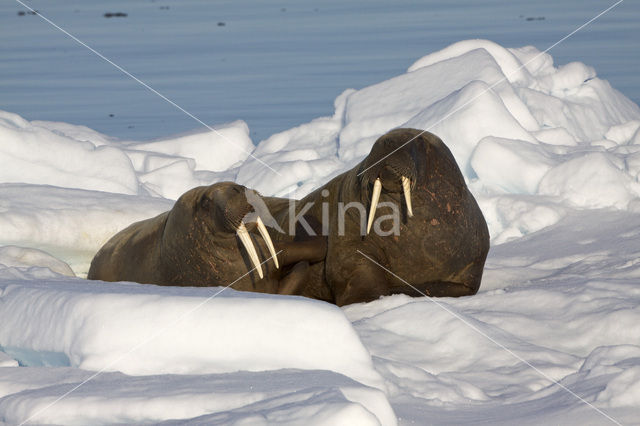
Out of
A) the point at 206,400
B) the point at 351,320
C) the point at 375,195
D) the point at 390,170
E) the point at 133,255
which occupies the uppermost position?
the point at 390,170

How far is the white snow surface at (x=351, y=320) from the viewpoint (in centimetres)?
413

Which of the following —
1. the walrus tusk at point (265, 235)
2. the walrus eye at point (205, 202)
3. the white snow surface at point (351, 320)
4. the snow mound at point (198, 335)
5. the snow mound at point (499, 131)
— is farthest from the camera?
the snow mound at point (499, 131)

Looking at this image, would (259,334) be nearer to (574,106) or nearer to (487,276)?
(487,276)

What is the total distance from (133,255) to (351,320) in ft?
6.70

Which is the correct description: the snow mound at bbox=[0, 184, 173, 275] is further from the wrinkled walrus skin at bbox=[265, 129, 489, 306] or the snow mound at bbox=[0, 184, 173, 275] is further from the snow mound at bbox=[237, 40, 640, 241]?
the snow mound at bbox=[237, 40, 640, 241]

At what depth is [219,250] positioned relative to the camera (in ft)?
23.0

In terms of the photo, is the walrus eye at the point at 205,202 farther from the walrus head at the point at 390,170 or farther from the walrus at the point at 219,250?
the walrus head at the point at 390,170

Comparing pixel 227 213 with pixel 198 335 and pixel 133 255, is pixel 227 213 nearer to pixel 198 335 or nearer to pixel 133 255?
pixel 133 255

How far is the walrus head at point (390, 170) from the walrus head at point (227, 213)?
731 millimetres

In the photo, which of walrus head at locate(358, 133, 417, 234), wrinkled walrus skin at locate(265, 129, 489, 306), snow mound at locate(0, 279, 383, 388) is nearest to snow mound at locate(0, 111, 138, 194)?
wrinkled walrus skin at locate(265, 129, 489, 306)

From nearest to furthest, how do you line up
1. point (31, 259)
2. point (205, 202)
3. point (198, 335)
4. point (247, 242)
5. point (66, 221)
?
1. point (198, 335)
2. point (247, 242)
3. point (205, 202)
4. point (31, 259)
5. point (66, 221)

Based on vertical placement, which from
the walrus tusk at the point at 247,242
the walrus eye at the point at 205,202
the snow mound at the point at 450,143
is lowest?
the snow mound at the point at 450,143

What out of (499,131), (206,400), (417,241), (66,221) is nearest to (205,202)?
(417,241)

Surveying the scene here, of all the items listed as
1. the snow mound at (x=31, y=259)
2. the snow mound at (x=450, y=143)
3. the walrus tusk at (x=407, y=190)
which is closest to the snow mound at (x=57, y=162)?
the snow mound at (x=450, y=143)
